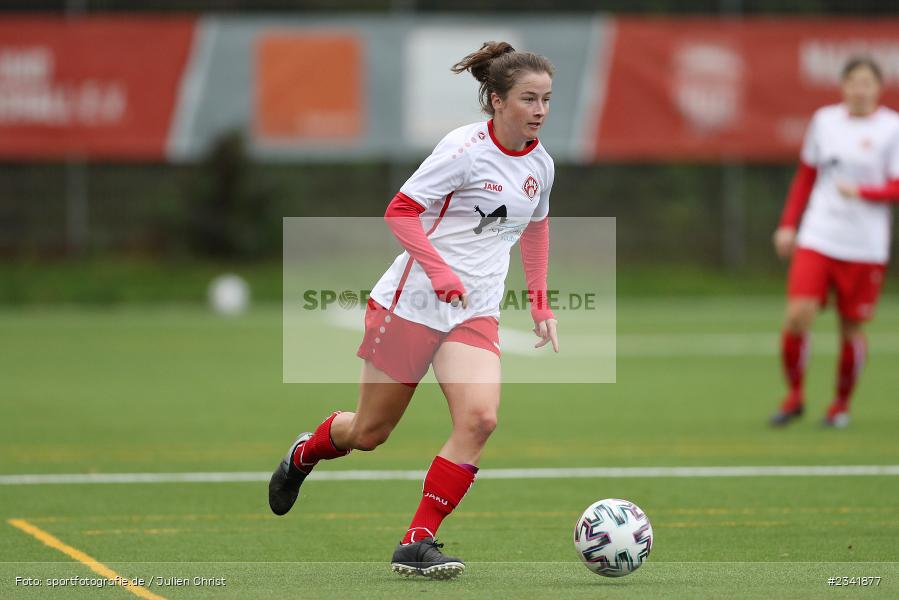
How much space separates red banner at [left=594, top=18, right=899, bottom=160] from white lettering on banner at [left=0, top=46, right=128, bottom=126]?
7492mm

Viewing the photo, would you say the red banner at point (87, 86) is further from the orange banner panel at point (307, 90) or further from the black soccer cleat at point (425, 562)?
the black soccer cleat at point (425, 562)

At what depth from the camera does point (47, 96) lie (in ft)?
74.5

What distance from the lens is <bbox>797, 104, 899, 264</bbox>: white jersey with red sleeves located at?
10641 millimetres

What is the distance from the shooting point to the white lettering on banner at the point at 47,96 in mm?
22672

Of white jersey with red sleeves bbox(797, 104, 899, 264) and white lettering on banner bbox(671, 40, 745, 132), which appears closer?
white jersey with red sleeves bbox(797, 104, 899, 264)

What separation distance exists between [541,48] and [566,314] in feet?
14.4

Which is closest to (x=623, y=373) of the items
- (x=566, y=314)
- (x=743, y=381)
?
(x=743, y=381)

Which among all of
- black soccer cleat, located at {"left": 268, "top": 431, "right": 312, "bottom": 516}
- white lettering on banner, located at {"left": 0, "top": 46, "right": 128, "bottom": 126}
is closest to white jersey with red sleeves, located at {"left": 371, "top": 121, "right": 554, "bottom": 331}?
black soccer cleat, located at {"left": 268, "top": 431, "right": 312, "bottom": 516}

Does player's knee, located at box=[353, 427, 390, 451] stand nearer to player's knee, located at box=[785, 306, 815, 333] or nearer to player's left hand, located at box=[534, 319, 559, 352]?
player's left hand, located at box=[534, 319, 559, 352]

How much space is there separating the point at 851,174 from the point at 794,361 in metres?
1.40

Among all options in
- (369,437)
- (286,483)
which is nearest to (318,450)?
(286,483)

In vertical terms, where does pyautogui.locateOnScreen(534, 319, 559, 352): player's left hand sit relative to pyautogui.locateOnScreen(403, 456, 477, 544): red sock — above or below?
above

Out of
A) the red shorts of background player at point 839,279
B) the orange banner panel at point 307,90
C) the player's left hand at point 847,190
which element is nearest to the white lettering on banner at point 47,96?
the orange banner panel at point 307,90

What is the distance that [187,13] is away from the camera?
24328 mm
